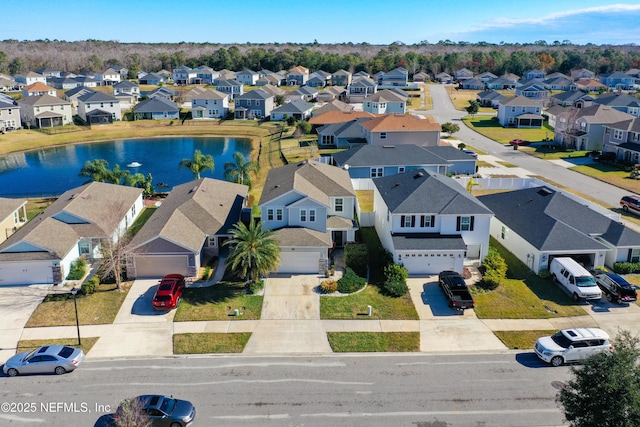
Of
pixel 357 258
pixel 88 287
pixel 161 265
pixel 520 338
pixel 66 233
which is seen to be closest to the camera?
pixel 520 338

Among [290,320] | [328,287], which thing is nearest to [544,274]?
[328,287]

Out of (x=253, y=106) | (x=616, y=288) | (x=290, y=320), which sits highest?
(x=253, y=106)

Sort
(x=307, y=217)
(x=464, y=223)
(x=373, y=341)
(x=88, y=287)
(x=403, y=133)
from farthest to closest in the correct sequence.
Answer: (x=403, y=133), (x=307, y=217), (x=464, y=223), (x=88, y=287), (x=373, y=341)

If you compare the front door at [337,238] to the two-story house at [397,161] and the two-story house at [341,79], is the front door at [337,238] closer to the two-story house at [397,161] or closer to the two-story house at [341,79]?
the two-story house at [397,161]

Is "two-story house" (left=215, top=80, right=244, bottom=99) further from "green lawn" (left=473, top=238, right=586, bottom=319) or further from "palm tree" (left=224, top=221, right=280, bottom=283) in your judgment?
"green lawn" (left=473, top=238, right=586, bottom=319)

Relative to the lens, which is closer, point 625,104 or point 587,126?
point 587,126

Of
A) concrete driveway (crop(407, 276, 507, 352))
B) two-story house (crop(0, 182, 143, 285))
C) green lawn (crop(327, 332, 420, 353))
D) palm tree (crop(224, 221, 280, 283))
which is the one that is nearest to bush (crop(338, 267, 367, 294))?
concrete driveway (crop(407, 276, 507, 352))

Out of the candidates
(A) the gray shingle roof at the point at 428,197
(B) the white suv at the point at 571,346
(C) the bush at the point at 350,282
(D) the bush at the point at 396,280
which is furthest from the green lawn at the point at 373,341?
(A) the gray shingle roof at the point at 428,197

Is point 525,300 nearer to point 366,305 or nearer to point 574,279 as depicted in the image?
point 574,279
